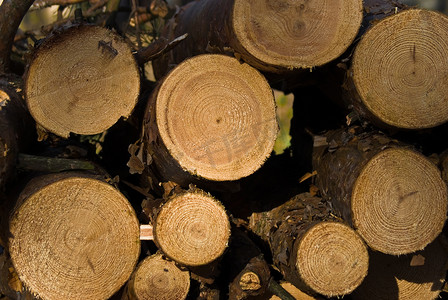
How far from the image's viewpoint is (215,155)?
2.05m

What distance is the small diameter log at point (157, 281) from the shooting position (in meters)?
2.23

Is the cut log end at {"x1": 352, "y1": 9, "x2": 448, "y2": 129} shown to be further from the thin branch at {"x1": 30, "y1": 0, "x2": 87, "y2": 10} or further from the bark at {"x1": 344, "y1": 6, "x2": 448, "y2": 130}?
the thin branch at {"x1": 30, "y1": 0, "x2": 87, "y2": 10}

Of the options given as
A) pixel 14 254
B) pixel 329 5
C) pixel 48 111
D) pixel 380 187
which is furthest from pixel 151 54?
pixel 380 187

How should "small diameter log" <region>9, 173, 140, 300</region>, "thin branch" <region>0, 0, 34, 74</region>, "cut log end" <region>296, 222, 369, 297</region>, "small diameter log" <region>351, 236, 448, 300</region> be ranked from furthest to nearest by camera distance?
"thin branch" <region>0, 0, 34, 74</region> < "small diameter log" <region>351, 236, 448, 300</region> < "cut log end" <region>296, 222, 369, 297</region> < "small diameter log" <region>9, 173, 140, 300</region>

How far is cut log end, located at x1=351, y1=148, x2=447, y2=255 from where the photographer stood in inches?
86.4

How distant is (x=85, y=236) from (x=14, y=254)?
0.32 m

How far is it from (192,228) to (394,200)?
1.00 meters

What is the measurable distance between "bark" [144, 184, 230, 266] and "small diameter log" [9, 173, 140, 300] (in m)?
0.17

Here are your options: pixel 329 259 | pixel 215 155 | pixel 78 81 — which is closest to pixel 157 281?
pixel 215 155

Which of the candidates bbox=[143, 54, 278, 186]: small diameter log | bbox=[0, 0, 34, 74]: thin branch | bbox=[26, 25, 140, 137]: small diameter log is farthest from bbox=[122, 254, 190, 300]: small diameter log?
bbox=[0, 0, 34, 74]: thin branch

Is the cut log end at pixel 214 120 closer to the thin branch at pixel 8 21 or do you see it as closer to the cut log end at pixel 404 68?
the cut log end at pixel 404 68

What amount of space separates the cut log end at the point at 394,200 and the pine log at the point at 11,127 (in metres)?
1.68

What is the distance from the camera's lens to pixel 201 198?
2102mm

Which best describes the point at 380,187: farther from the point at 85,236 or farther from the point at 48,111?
the point at 48,111
